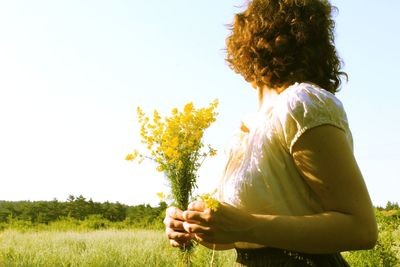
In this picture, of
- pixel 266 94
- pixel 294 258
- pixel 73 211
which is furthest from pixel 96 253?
pixel 73 211

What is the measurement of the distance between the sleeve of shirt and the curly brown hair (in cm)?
17

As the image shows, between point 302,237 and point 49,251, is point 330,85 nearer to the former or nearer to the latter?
point 302,237

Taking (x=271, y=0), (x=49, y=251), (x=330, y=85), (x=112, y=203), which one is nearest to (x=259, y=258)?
(x=330, y=85)

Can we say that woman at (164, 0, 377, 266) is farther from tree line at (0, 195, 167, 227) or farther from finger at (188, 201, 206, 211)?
tree line at (0, 195, 167, 227)

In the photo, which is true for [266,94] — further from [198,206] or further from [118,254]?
[118,254]

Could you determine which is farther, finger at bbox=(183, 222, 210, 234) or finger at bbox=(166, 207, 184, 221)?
finger at bbox=(166, 207, 184, 221)

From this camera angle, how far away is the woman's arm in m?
1.53

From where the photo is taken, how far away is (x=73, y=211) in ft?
41.8

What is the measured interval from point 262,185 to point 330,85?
54 centimetres

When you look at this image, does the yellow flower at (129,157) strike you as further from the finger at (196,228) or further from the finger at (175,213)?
the finger at (196,228)

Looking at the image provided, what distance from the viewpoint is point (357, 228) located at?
1.54m

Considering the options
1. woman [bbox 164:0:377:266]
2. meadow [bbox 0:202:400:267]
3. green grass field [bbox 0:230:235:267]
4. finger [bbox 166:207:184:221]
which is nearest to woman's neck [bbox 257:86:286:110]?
woman [bbox 164:0:377:266]

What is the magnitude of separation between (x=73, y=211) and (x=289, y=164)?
11.7 m

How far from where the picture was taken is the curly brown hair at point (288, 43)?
1.85 metres
